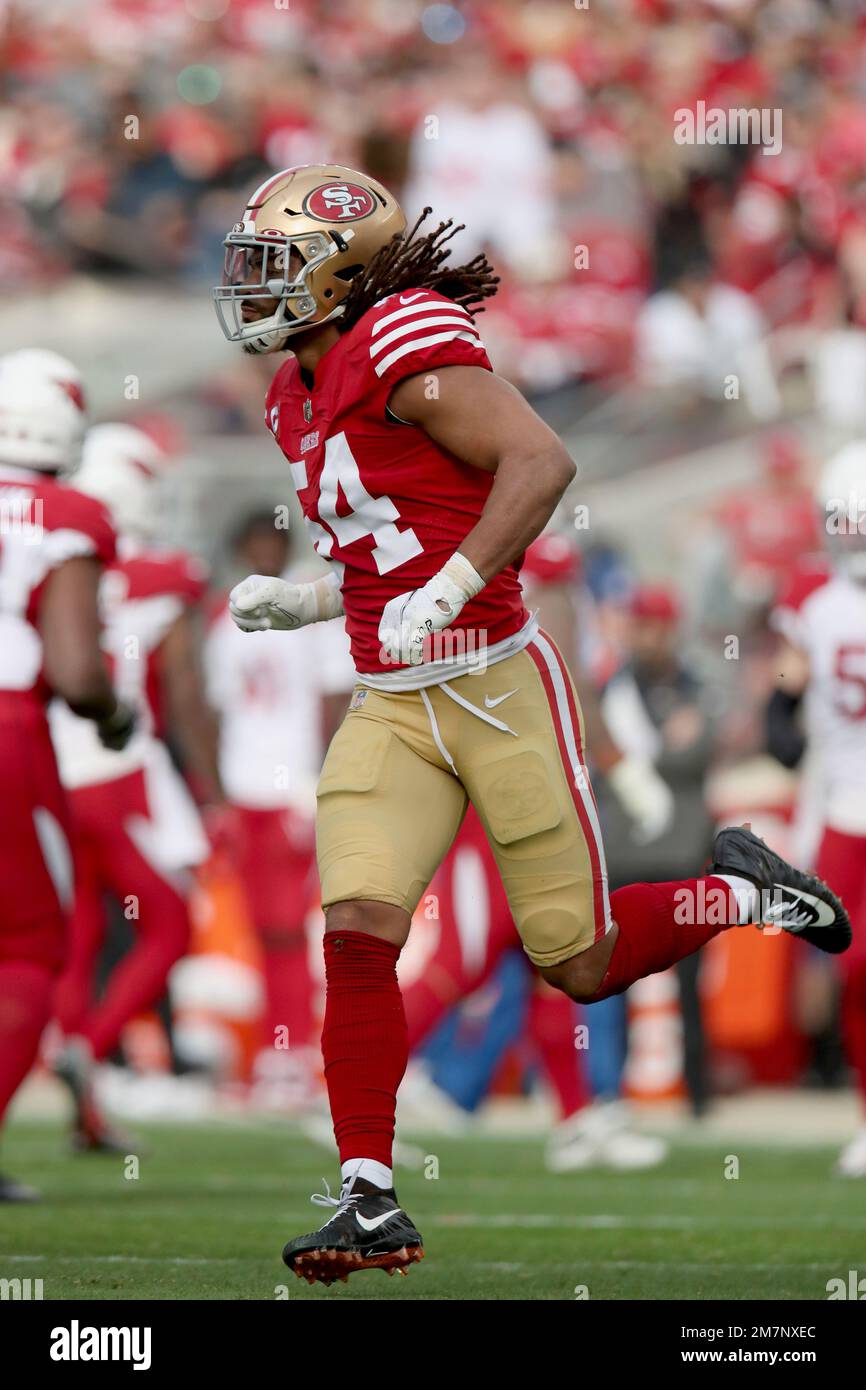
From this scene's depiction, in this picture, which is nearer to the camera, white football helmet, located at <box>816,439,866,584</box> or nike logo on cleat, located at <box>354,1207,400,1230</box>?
nike logo on cleat, located at <box>354,1207,400,1230</box>

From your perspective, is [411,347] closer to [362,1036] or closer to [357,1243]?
[362,1036]

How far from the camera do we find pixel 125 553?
8.23 m

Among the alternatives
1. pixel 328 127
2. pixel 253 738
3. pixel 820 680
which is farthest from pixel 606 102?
pixel 820 680

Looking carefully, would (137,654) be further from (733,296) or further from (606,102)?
(606,102)

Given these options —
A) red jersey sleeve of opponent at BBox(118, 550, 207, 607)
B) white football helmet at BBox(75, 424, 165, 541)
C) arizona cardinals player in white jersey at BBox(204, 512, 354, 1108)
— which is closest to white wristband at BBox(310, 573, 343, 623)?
white football helmet at BBox(75, 424, 165, 541)

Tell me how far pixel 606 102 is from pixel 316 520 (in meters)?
10.9

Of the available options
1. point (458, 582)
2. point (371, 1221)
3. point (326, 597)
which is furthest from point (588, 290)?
point (371, 1221)

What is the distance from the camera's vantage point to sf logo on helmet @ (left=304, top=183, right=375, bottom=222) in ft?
14.2

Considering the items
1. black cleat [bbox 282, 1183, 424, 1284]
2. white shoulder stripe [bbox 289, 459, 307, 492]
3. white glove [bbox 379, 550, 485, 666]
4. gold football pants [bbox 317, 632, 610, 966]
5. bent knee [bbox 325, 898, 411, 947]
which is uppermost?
white shoulder stripe [bbox 289, 459, 307, 492]

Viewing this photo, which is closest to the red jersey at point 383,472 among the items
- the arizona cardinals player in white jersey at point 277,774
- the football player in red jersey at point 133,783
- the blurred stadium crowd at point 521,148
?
the football player in red jersey at point 133,783

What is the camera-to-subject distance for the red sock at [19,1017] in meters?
4.98

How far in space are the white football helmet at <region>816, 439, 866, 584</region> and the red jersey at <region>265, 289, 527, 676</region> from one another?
270 cm

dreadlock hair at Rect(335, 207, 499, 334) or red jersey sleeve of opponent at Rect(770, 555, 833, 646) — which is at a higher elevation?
red jersey sleeve of opponent at Rect(770, 555, 833, 646)

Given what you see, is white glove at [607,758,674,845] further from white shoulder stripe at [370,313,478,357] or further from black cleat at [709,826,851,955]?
white shoulder stripe at [370,313,478,357]
